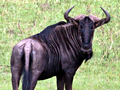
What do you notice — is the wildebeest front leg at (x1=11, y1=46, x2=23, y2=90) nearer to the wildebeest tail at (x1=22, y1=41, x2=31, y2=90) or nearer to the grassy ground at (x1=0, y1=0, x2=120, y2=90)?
the wildebeest tail at (x1=22, y1=41, x2=31, y2=90)

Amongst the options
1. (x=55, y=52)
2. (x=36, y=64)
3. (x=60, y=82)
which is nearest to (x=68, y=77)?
(x=60, y=82)

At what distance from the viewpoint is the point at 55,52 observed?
671 cm

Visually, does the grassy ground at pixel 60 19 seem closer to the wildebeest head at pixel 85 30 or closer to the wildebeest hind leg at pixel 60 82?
the wildebeest hind leg at pixel 60 82

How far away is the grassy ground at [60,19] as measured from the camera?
9141 millimetres

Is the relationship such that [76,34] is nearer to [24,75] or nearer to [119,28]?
[24,75]

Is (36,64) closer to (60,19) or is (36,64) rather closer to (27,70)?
(27,70)

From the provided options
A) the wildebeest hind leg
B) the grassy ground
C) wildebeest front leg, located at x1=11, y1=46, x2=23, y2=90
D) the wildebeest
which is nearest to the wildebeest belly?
the wildebeest

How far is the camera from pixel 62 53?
679 cm

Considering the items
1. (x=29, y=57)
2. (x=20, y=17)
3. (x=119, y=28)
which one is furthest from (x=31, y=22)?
(x=29, y=57)

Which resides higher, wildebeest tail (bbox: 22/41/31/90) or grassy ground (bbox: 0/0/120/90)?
wildebeest tail (bbox: 22/41/31/90)

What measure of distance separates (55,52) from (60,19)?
550 cm

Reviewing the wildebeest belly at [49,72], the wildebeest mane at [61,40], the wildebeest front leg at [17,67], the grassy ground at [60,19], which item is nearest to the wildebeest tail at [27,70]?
the wildebeest front leg at [17,67]

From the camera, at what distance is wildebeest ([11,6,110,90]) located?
6188mm

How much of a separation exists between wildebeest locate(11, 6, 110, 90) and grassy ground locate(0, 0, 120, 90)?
178 cm
